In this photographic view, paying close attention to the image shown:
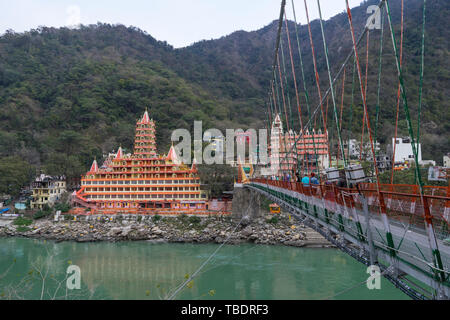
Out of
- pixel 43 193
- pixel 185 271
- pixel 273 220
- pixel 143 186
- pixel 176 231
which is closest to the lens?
pixel 185 271

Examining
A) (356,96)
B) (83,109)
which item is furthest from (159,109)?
(356,96)

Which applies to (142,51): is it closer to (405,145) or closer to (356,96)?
(356,96)

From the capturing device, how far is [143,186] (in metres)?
20.8

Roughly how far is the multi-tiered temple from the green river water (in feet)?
15.7

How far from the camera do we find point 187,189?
1970cm

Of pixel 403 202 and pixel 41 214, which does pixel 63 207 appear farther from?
pixel 403 202

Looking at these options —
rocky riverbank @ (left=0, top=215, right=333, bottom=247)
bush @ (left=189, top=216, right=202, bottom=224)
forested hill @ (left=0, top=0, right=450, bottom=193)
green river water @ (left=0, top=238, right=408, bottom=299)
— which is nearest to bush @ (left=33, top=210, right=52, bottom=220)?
rocky riverbank @ (left=0, top=215, right=333, bottom=247)

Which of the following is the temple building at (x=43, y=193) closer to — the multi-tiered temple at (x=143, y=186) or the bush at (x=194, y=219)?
the multi-tiered temple at (x=143, y=186)

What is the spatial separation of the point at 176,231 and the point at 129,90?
30709mm

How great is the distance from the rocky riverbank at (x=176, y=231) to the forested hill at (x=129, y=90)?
694 cm

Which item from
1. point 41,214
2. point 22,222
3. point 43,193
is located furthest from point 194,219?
point 43,193

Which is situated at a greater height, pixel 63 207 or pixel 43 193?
pixel 43 193

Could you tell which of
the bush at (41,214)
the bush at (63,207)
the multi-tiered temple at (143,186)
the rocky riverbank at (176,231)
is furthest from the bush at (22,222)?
the multi-tiered temple at (143,186)

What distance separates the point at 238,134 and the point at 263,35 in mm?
55472
